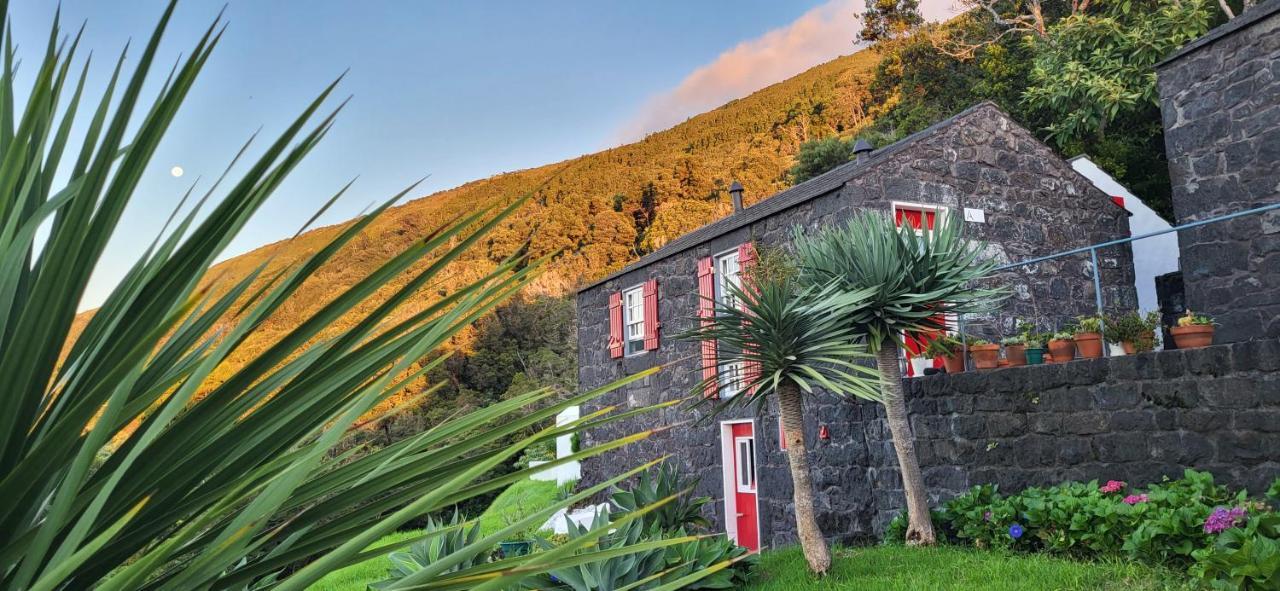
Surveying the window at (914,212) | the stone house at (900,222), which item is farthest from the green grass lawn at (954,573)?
the window at (914,212)

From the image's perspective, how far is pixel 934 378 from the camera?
8445mm

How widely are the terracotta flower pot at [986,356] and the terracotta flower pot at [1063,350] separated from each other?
Answer: 0.61 meters

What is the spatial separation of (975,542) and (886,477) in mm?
1676

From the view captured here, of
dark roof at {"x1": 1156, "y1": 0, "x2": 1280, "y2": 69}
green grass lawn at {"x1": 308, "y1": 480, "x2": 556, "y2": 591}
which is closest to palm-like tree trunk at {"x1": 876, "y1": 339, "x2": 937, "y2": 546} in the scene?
dark roof at {"x1": 1156, "y1": 0, "x2": 1280, "y2": 69}

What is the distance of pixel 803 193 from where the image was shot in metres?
10.4

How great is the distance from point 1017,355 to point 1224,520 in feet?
9.46

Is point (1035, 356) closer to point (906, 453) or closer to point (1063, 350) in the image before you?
point (1063, 350)

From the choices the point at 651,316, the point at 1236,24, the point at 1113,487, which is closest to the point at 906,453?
the point at 1113,487

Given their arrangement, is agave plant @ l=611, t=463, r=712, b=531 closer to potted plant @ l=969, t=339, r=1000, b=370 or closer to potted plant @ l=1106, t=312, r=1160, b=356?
potted plant @ l=969, t=339, r=1000, b=370

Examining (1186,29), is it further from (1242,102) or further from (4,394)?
(4,394)

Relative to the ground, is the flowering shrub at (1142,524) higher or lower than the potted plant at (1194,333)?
lower

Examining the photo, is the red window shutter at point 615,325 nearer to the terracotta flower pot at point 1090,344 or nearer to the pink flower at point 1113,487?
the terracotta flower pot at point 1090,344

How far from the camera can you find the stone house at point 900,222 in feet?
30.3

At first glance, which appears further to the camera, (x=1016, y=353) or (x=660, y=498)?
(x=1016, y=353)
